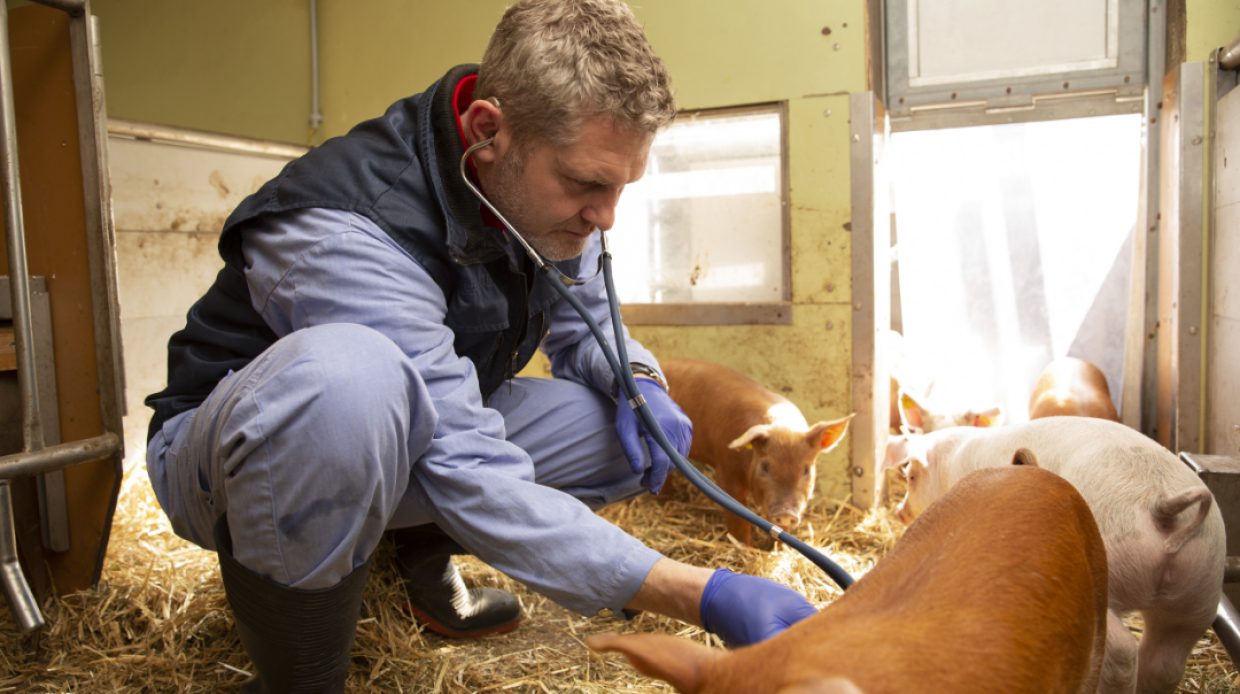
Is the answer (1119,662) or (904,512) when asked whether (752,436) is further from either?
(1119,662)

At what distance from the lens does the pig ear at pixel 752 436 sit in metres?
3.25

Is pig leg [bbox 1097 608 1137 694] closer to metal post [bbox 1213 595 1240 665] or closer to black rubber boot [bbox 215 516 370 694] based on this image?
metal post [bbox 1213 595 1240 665]

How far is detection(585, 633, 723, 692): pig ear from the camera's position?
0.96 metres

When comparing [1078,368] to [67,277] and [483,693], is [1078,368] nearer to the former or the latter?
[483,693]

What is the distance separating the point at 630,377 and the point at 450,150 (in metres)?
0.63

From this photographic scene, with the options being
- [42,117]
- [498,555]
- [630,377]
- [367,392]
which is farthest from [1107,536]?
[42,117]

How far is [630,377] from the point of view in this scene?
1.95 meters

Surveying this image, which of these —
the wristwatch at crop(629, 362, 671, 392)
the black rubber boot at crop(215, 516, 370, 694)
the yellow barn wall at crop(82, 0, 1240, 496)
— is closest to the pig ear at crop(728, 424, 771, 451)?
the yellow barn wall at crop(82, 0, 1240, 496)

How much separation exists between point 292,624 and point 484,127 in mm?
1046

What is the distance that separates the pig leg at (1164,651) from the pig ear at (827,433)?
1.34 m

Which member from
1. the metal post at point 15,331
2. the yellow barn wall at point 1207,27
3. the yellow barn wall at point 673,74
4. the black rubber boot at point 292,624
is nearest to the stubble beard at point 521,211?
the black rubber boot at point 292,624

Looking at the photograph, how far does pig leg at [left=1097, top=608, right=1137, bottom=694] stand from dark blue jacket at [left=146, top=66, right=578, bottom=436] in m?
1.49

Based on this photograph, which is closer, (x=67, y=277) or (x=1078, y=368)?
(x=67, y=277)

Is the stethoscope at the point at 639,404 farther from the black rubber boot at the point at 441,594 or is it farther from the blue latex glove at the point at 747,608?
the black rubber boot at the point at 441,594
